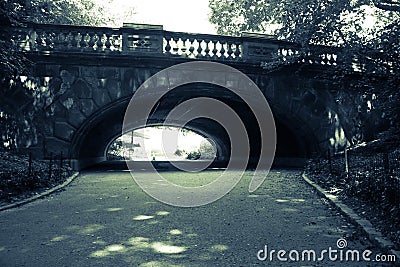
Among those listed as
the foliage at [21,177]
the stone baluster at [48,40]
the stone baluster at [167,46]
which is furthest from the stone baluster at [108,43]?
the foliage at [21,177]

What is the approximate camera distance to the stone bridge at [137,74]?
41.3 feet

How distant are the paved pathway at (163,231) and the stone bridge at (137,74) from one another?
16.1ft

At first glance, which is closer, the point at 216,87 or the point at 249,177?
the point at 249,177

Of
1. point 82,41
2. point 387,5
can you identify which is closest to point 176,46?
point 82,41

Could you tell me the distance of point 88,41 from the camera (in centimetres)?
1298

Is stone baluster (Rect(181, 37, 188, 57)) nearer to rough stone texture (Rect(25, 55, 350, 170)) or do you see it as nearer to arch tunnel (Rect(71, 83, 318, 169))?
rough stone texture (Rect(25, 55, 350, 170))

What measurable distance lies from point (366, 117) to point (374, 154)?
26.7ft

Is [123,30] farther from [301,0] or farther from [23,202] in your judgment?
[23,202]

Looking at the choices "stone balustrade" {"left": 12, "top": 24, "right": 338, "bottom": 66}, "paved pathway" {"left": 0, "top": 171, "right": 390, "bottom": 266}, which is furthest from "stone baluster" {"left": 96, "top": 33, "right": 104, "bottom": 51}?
"paved pathway" {"left": 0, "top": 171, "right": 390, "bottom": 266}

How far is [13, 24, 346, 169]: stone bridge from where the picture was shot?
12586mm

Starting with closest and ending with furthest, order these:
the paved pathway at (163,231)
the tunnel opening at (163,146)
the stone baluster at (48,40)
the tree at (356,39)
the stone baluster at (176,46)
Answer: the paved pathway at (163,231) < the tree at (356,39) < the stone baluster at (48,40) < the stone baluster at (176,46) < the tunnel opening at (163,146)

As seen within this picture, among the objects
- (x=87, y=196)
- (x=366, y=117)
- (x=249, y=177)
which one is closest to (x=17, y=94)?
(x=87, y=196)

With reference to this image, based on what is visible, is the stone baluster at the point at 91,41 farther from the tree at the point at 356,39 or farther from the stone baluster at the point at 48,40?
the tree at the point at 356,39

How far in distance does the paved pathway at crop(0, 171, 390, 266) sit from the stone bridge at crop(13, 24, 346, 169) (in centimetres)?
490
